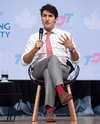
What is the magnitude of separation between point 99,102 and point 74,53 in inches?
54.9

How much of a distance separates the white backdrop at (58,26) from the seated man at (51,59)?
94 centimetres

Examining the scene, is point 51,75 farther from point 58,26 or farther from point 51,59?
point 58,26

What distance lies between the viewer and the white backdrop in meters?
3.26

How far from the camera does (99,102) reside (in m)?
3.22

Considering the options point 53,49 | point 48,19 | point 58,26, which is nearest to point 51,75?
point 53,49

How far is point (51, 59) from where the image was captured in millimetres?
1924

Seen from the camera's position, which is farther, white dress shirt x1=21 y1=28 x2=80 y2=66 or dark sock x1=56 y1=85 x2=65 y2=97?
white dress shirt x1=21 y1=28 x2=80 y2=66

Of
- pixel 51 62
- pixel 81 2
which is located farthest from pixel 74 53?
pixel 81 2

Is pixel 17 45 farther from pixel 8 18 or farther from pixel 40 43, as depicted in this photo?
pixel 40 43

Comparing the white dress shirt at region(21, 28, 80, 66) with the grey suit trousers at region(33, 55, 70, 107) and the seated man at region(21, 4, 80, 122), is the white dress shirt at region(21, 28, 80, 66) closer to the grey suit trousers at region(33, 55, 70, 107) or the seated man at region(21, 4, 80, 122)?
the seated man at region(21, 4, 80, 122)

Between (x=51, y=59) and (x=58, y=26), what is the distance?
1490mm

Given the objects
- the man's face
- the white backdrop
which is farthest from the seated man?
the white backdrop

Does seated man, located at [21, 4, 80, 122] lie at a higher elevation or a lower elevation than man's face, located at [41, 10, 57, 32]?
lower

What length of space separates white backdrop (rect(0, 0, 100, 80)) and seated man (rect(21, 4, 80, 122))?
3.08 feet
